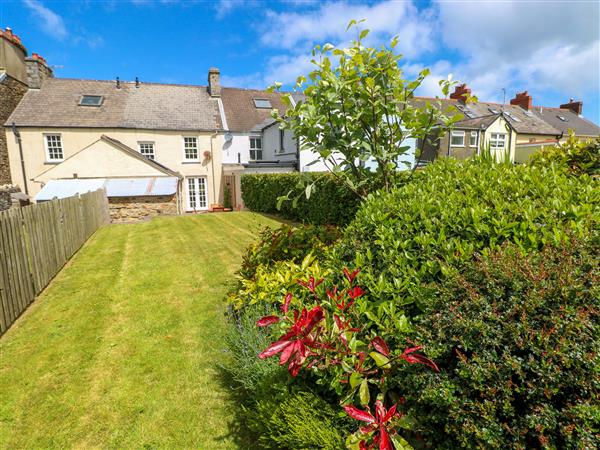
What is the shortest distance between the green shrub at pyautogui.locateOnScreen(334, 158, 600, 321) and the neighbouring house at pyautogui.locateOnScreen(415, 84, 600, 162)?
20.6m

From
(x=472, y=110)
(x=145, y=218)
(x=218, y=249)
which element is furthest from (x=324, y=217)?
(x=472, y=110)

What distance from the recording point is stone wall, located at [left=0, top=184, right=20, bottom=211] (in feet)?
60.2

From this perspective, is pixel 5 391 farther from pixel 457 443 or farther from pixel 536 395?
pixel 536 395

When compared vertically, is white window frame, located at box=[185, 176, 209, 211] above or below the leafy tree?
below

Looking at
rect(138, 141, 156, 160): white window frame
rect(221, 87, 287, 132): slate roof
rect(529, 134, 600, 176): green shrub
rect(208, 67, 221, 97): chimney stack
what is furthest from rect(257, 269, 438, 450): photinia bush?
rect(208, 67, 221, 97): chimney stack

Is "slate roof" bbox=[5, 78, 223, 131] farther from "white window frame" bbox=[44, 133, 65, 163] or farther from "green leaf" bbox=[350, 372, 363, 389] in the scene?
"green leaf" bbox=[350, 372, 363, 389]

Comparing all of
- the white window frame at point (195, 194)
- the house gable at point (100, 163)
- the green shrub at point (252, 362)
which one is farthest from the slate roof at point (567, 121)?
the green shrub at point (252, 362)

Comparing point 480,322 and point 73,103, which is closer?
point 480,322

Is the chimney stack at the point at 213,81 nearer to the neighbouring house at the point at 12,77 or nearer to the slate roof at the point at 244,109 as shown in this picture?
the slate roof at the point at 244,109

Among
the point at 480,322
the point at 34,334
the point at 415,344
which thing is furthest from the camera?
the point at 34,334

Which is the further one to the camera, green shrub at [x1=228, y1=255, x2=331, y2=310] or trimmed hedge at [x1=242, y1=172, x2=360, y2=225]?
trimmed hedge at [x1=242, y1=172, x2=360, y2=225]

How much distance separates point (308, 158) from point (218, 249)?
13.0 metres

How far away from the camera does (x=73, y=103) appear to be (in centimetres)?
2388

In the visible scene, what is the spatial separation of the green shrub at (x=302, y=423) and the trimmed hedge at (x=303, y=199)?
2789 mm
